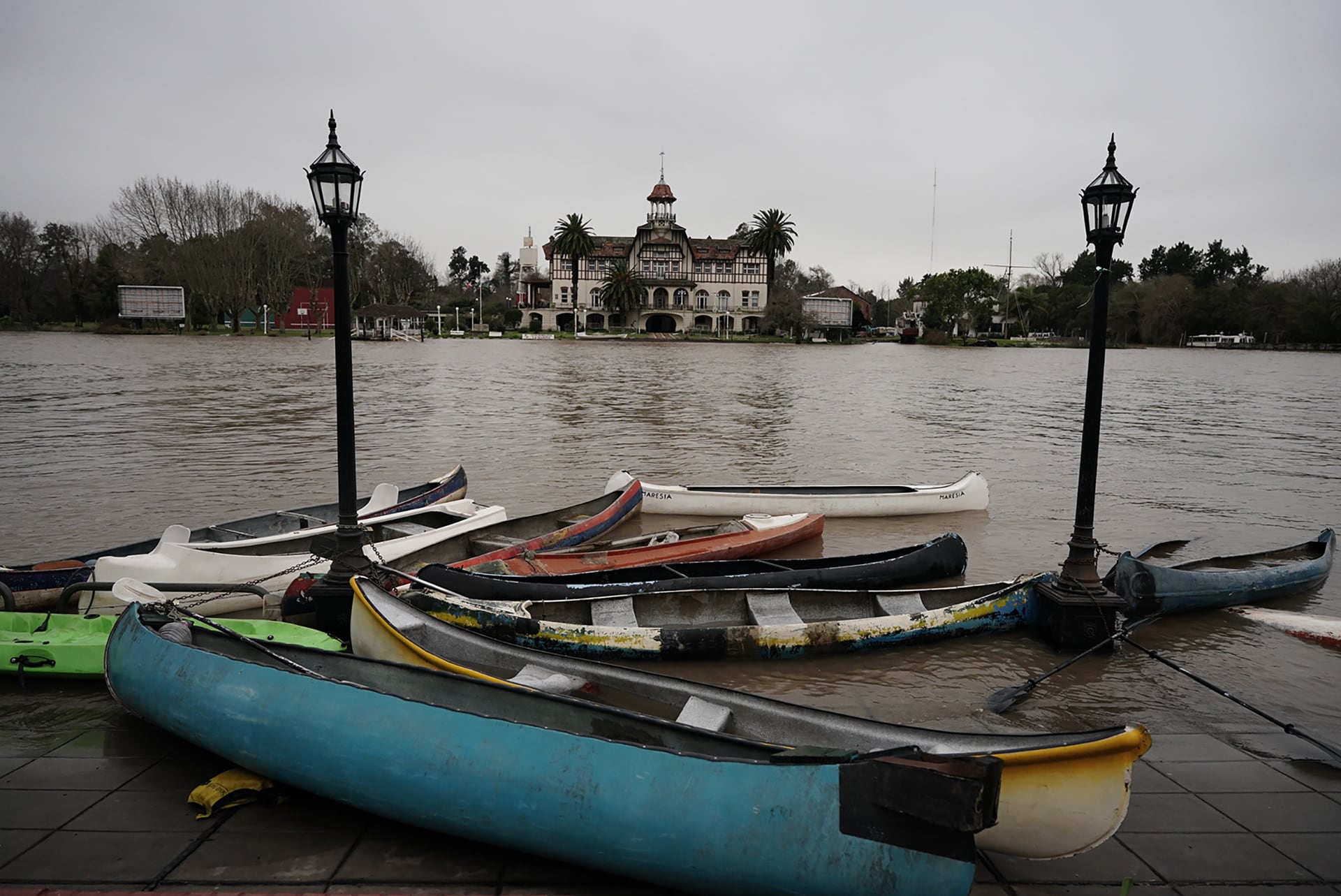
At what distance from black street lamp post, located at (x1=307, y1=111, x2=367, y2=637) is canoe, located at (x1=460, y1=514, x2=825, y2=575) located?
1465 mm

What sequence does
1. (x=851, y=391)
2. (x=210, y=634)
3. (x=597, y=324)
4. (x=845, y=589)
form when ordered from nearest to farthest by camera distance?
(x=210, y=634) < (x=845, y=589) < (x=851, y=391) < (x=597, y=324)

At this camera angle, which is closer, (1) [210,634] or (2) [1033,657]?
(1) [210,634]

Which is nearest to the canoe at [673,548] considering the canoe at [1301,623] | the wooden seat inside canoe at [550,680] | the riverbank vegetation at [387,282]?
the wooden seat inside canoe at [550,680]

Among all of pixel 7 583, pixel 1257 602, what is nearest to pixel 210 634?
pixel 7 583

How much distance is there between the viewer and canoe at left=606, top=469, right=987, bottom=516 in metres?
12.6

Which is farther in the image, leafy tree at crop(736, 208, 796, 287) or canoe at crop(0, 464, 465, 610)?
leafy tree at crop(736, 208, 796, 287)

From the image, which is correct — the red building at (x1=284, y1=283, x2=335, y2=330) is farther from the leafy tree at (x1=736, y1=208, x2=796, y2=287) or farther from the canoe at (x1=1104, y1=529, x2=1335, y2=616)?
the canoe at (x1=1104, y1=529, x2=1335, y2=616)

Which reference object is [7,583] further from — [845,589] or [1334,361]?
[1334,361]

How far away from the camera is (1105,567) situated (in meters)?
11.0

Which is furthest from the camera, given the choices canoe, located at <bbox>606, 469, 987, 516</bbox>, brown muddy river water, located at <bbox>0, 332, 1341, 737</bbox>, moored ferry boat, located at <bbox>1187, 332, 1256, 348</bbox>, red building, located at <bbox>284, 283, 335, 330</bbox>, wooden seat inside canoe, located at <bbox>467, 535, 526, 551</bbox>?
moored ferry boat, located at <bbox>1187, 332, 1256, 348</bbox>

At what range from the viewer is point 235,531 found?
366 inches

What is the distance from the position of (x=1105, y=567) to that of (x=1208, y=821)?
7.05 metres

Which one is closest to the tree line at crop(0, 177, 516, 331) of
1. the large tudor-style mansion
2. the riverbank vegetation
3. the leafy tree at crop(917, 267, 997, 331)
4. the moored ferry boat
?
the riverbank vegetation

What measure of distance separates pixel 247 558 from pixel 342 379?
2608 mm
